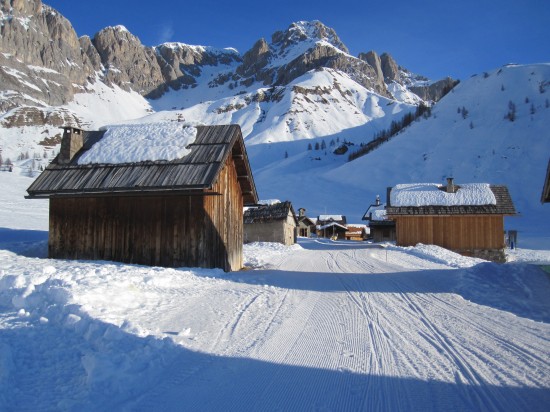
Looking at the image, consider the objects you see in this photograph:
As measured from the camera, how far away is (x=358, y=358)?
5.28 meters

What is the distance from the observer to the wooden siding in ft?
95.4

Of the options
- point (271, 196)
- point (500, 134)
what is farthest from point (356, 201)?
point (500, 134)

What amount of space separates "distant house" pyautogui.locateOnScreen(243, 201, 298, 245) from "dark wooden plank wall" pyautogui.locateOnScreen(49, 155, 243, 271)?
20.6 meters

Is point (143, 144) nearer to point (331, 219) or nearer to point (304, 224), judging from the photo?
point (304, 224)

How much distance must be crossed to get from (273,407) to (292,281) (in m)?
8.08

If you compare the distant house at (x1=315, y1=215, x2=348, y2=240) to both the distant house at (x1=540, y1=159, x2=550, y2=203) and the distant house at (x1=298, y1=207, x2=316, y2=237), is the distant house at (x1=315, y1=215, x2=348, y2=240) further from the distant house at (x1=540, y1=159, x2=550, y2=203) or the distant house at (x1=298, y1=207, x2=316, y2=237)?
the distant house at (x1=540, y1=159, x2=550, y2=203)

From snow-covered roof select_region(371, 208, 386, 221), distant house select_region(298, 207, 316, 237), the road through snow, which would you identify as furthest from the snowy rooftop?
the road through snow

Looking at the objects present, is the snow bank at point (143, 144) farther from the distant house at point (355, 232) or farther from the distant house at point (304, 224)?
the distant house at point (355, 232)

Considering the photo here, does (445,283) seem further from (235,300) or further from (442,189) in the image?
(442,189)

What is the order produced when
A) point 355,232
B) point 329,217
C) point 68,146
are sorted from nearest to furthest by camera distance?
point 68,146, point 329,217, point 355,232

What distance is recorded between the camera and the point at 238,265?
16344 millimetres

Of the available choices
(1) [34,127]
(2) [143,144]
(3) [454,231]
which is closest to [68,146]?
(2) [143,144]

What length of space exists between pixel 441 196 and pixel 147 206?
2448 cm

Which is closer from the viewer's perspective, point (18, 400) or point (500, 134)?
point (18, 400)
